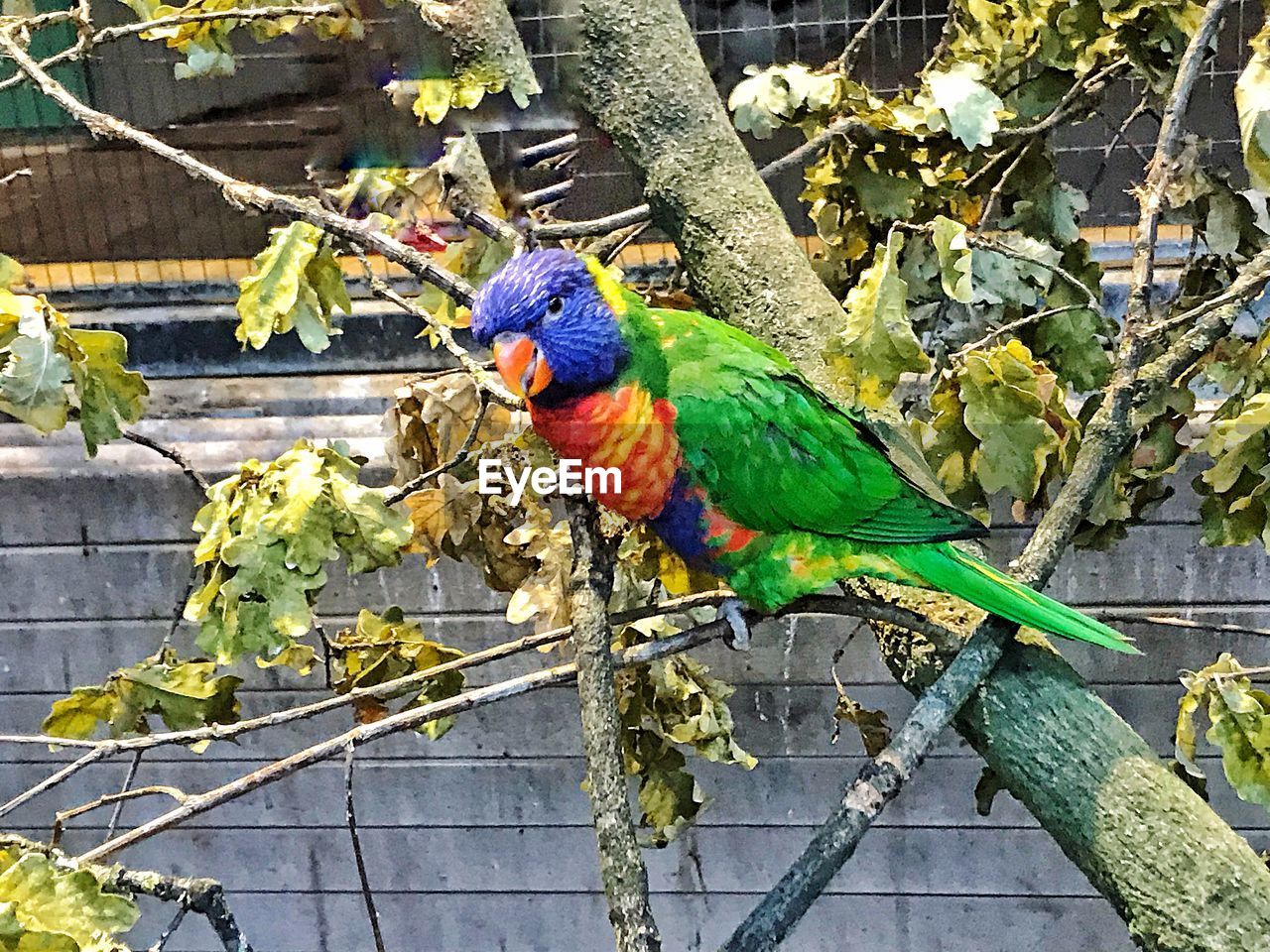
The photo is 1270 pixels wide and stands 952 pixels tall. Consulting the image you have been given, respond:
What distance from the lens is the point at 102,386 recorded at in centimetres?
108

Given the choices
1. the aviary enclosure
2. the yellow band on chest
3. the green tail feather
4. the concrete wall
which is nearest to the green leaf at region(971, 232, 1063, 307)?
the aviary enclosure

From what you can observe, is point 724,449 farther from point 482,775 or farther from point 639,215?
point 482,775

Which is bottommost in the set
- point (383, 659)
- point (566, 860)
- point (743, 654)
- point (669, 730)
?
point (566, 860)

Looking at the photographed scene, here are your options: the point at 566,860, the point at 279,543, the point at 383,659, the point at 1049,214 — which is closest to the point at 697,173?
the point at 1049,214

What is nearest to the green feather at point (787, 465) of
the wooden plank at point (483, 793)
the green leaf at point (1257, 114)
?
the green leaf at point (1257, 114)

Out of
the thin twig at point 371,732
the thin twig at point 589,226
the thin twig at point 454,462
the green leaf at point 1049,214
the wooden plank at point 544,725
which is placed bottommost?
the wooden plank at point 544,725

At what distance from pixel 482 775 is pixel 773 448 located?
136cm

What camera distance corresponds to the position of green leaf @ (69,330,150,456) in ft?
3.43

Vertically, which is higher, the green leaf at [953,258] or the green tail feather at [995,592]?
the green leaf at [953,258]

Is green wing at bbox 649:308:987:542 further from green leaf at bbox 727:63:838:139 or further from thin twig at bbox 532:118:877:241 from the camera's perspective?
green leaf at bbox 727:63:838:139

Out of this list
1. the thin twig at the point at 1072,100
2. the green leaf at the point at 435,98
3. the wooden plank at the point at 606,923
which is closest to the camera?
the green leaf at the point at 435,98

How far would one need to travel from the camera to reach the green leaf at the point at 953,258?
3.34ft

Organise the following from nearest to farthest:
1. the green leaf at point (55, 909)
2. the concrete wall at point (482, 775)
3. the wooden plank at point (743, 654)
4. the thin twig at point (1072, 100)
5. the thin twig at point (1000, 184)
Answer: the green leaf at point (55, 909), the thin twig at point (1072, 100), the thin twig at point (1000, 184), the wooden plank at point (743, 654), the concrete wall at point (482, 775)

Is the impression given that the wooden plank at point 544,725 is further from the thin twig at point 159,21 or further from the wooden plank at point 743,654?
the thin twig at point 159,21
